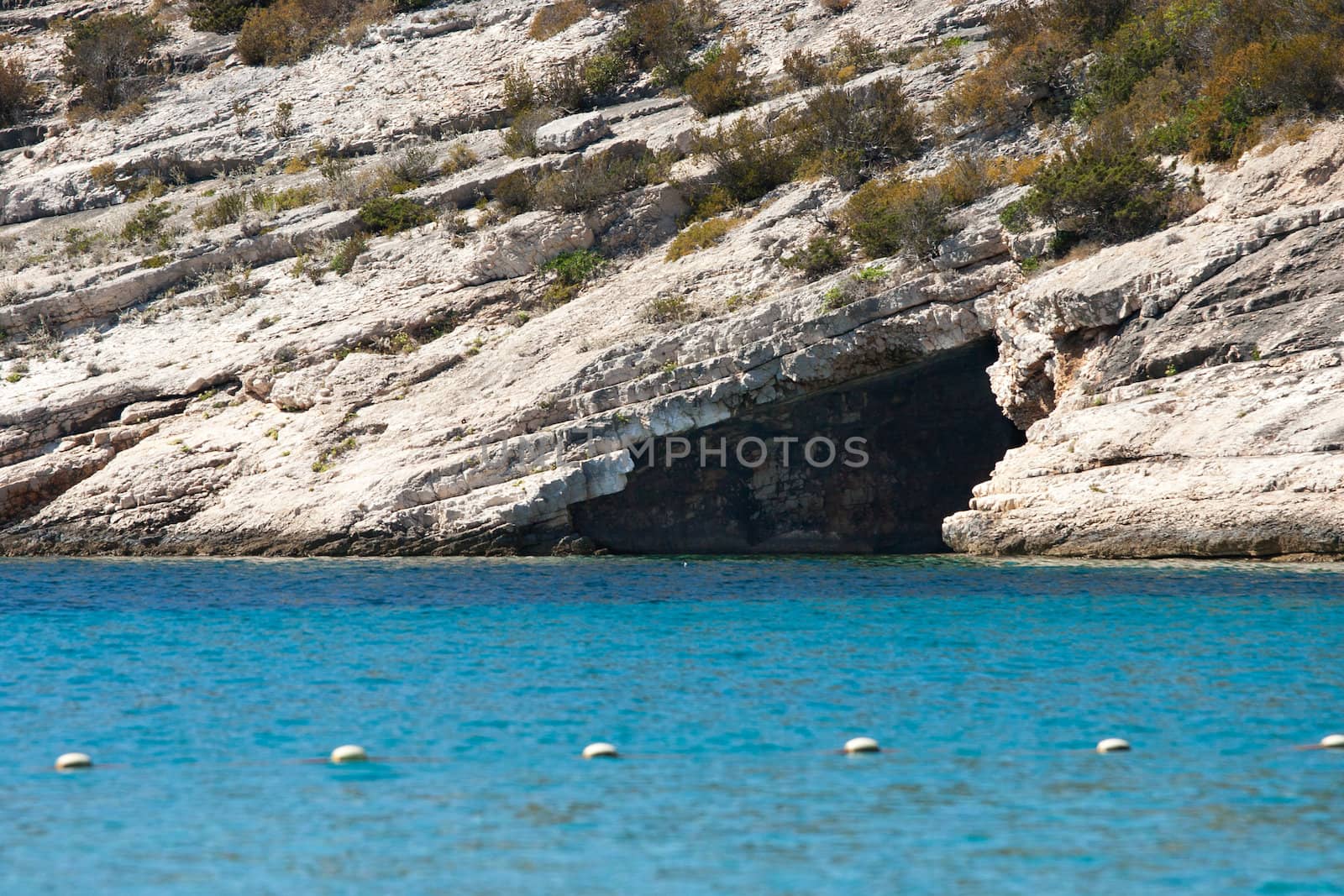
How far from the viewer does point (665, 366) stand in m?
24.2

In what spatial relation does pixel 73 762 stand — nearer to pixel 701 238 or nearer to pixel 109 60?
pixel 701 238

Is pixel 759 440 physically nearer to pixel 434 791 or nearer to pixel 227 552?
pixel 227 552

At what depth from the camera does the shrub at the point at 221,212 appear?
3469 centimetres

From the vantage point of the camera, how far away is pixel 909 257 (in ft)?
79.5

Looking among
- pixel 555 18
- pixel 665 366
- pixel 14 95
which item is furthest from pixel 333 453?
pixel 14 95

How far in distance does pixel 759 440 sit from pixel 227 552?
1038 cm

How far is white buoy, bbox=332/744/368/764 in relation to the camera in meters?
9.09

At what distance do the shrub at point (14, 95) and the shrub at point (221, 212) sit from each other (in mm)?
13185

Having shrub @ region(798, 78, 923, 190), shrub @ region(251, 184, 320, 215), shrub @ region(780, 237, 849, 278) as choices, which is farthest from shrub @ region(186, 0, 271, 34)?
shrub @ region(780, 237, 849, 278)

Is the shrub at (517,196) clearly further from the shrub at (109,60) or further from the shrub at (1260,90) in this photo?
the shrub at (109,60)

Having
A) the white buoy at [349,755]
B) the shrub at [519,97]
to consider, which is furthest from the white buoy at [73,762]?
the shrub at [519,97]

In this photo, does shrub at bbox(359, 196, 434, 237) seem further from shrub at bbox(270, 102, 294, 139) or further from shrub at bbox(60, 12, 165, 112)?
shrub at bbox(60, 12, 165, 112)

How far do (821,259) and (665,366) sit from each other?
3.99 meters

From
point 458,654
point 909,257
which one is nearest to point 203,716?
point 458,654
